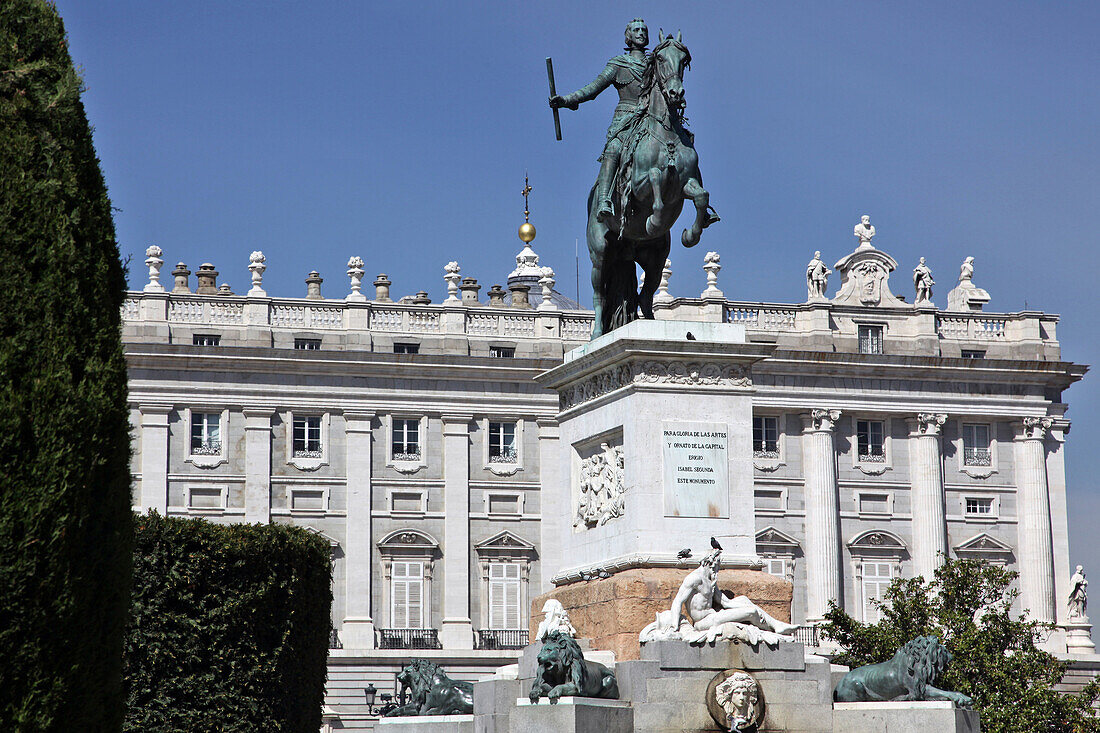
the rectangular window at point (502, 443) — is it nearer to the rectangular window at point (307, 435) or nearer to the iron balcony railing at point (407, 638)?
the rectangular window at point (307, 435)

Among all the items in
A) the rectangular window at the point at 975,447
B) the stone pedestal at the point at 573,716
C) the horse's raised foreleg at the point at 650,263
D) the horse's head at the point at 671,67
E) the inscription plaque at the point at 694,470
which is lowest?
the stone pedestal at the point at 573,716

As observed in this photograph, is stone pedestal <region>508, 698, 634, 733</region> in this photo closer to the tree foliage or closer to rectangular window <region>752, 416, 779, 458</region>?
the tree foliage

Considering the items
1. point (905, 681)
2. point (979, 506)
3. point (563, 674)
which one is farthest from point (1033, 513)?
point (563, 674)

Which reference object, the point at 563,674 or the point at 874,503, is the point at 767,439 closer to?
the point at 874,503

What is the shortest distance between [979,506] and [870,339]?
23.8ft

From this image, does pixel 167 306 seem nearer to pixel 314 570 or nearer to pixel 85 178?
pixel 314 570

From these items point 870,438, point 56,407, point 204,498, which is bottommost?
point 56,407

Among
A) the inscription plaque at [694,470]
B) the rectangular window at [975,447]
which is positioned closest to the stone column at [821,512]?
the rectangular window at [975,447]

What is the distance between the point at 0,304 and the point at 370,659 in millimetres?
54143

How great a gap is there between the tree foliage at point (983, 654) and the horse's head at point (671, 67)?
25.2m

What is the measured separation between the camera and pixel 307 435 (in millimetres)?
69312

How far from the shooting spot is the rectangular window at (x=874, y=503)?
236 feet

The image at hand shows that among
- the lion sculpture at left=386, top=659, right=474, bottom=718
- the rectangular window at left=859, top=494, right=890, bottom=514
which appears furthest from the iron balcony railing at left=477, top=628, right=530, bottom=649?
the lion sculpture at left=386, top=659, right=474, bottom=718

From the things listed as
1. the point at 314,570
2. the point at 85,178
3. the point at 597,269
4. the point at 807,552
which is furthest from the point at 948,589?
the point at 85,178
